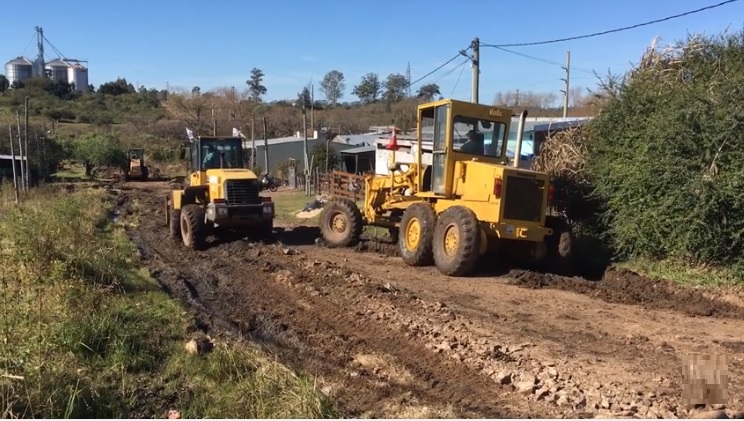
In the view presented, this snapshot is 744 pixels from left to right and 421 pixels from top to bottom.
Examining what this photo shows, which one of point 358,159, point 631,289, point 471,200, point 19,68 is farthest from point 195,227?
point 19,68

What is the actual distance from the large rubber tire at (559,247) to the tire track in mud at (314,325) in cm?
375

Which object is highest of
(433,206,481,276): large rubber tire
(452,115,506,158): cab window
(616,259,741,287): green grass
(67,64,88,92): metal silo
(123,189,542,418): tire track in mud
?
(67,64,88,92): metal silo

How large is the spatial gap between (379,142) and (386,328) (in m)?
26.3

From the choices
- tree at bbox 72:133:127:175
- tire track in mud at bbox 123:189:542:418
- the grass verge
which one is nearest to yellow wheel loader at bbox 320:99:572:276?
tire track in mud at bbox 123:189:542:418

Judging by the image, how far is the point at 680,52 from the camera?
43.0 feet

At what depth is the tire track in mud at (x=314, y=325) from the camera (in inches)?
216

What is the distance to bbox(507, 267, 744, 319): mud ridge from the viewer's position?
8695 mm

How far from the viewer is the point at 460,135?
38.7ft

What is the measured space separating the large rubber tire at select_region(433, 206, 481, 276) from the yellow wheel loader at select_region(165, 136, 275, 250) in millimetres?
4973

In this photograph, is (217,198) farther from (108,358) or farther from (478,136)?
(108,358)

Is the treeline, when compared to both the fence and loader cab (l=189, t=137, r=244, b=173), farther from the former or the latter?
the fence

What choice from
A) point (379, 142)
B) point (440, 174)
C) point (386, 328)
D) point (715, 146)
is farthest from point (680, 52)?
point (379, 142)

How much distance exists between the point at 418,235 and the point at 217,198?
5.13 m

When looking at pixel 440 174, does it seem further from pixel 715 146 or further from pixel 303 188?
pixel 303 188
